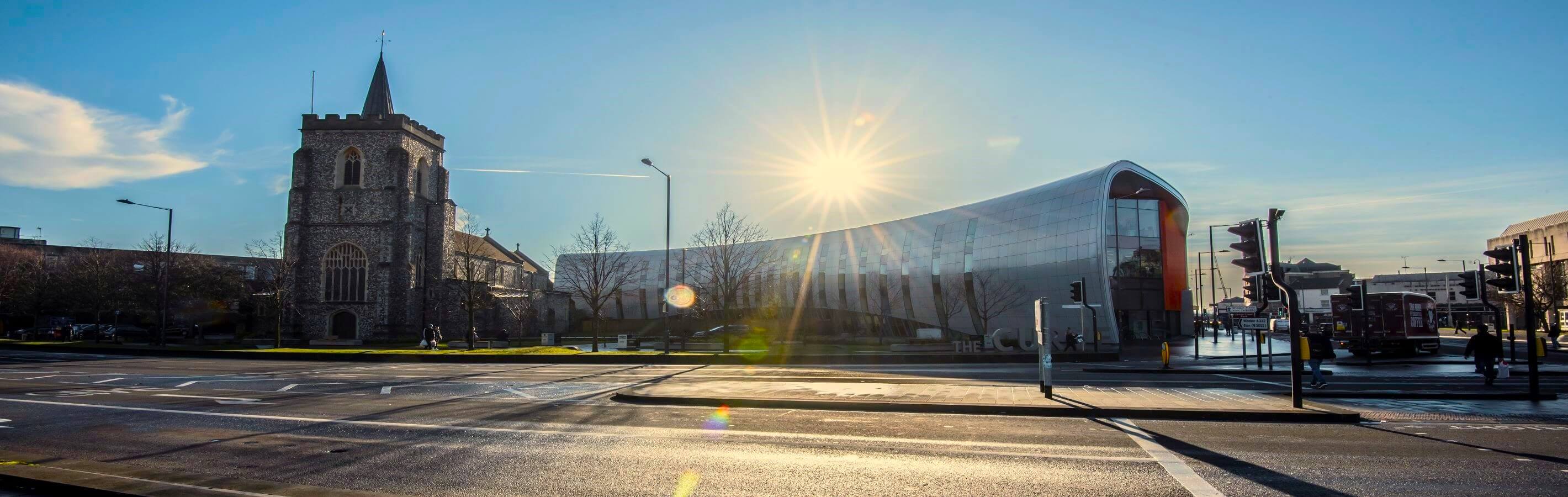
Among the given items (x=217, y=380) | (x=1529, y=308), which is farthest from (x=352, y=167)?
(x=1529, y=308)

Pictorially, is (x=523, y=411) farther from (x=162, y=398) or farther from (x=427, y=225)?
(x=427, y=225)

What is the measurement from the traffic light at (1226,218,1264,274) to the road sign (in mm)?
10096

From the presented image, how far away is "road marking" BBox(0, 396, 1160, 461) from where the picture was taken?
962cm

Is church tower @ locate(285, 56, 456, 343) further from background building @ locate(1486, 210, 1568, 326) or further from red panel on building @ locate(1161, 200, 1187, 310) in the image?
background building @ locate(1486, 210, 1568, 326)

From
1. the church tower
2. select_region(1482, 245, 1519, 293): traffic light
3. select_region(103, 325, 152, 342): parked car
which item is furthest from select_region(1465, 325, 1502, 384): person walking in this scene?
select_region(103, 325, 152, 342): parked car

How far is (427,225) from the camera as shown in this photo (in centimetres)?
6347

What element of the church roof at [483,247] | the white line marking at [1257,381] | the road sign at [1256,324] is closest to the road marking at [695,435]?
the white line marking at [1257,381]

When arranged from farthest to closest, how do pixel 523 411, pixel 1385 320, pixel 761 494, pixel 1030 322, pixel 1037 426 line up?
pixel 1030 322
pixel 1385 320
pixel 523 411
pixel 1037 426
pixel 761 494

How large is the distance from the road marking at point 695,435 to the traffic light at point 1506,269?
13.4 meters

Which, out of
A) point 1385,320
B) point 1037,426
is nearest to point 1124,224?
point 1385,320

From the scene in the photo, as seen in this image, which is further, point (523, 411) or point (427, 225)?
point (427, 225)

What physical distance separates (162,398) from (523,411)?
812cm

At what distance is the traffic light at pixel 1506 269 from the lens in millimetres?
17078

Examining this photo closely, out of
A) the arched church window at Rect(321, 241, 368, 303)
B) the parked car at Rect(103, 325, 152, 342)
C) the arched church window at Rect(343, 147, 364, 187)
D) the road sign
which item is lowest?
the parked car at Rect(103, 325, 152, 342)
